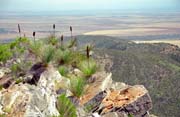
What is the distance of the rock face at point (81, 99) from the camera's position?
45.4 feet

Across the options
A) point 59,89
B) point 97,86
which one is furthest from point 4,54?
point 97,86

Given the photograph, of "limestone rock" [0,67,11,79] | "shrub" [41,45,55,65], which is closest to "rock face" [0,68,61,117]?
"shrub" [41,45,55,65]

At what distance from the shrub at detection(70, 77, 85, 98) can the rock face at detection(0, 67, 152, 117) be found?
27 centimetres

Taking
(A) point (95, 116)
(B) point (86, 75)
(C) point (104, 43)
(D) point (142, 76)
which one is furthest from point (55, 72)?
(C) point (104, 43)

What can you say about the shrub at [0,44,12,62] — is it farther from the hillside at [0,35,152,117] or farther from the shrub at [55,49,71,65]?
the shrub at [55,49,71,65]

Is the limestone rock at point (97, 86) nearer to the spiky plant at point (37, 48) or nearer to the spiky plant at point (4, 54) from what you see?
the spiky plant at point (37, 48)

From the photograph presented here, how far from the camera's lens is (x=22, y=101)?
1402 cm

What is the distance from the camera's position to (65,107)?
15492mm

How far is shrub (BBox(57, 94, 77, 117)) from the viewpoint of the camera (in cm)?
1494

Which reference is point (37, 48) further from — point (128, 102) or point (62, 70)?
point (128, 102)

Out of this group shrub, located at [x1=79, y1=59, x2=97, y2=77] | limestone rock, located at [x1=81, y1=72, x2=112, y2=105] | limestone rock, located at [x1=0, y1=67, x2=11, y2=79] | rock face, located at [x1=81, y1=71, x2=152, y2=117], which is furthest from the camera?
limestone rock, located at [x1=0, y1=67, x2=11, y2=79]

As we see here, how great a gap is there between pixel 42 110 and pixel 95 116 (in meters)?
1.88

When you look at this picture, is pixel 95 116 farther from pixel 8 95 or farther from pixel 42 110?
pixel 8 95

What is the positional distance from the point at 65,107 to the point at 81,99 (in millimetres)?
3358
